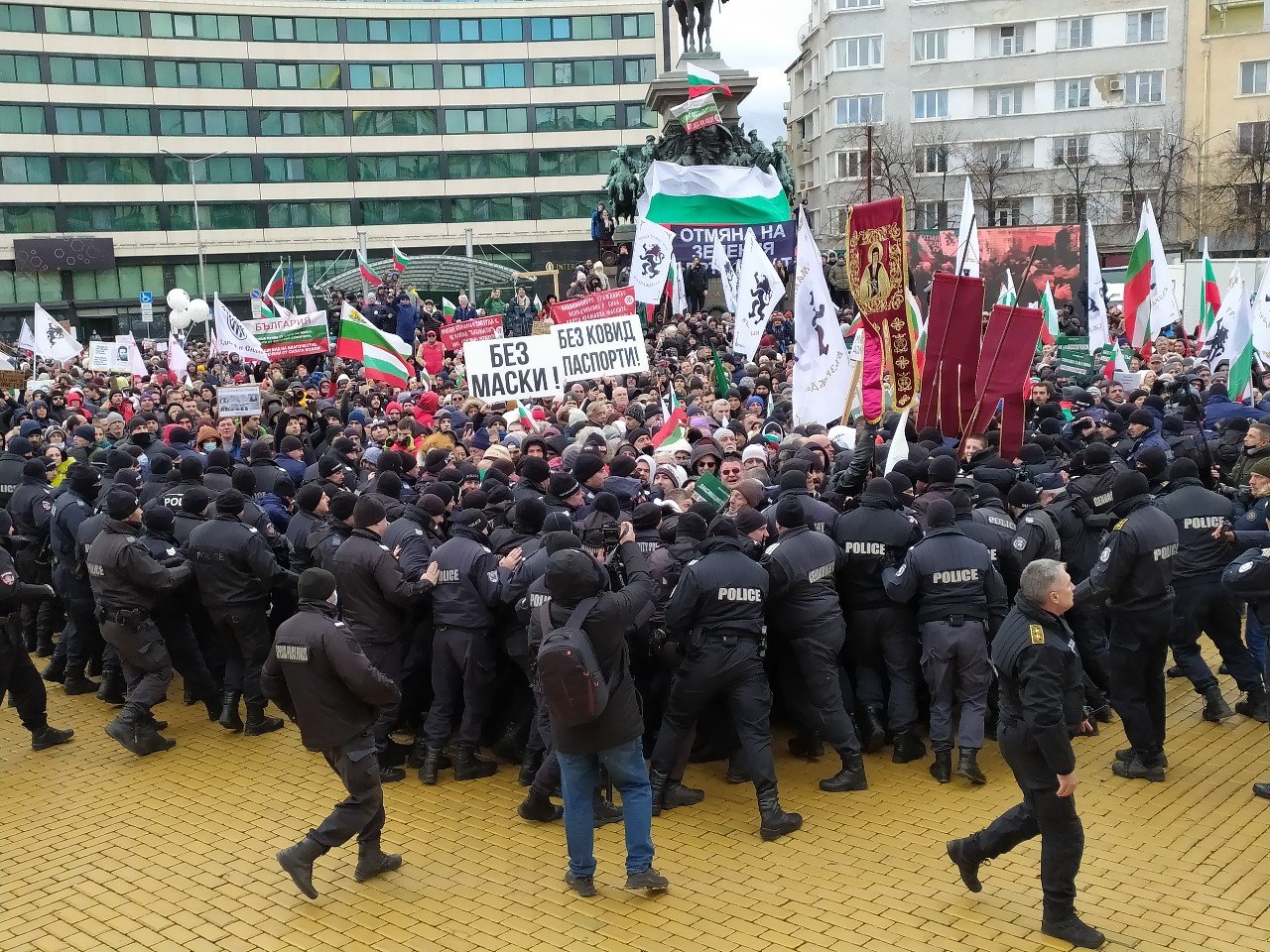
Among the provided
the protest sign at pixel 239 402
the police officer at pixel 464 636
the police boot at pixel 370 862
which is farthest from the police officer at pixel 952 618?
the protest sign at pixel 239 402

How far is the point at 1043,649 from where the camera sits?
6.23 m

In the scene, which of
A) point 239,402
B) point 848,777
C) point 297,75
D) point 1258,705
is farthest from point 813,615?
point 297,75

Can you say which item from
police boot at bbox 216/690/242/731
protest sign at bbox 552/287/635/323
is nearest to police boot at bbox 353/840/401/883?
police boot at bbox 216/690/242/731

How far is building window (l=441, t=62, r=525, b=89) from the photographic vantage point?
Result: 68.9 m

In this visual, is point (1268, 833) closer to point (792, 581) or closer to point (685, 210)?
point (792, 581)

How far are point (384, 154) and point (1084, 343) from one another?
54709mm

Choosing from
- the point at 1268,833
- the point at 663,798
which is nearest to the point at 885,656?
the point at 663,798

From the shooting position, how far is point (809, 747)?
9156mm

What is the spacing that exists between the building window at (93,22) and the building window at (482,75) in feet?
54.7

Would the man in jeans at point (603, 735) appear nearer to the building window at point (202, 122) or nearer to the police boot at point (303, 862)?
the police boot at point (303, 862)

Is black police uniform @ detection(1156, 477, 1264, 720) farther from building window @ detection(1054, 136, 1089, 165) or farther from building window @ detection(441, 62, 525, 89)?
building window @ detection(441, 62, 525, 89)

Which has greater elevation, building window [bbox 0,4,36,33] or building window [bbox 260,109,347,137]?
building window [bbox 0,4,36,33]

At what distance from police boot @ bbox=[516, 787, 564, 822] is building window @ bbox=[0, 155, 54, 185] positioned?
214 ft

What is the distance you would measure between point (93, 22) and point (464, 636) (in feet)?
217
